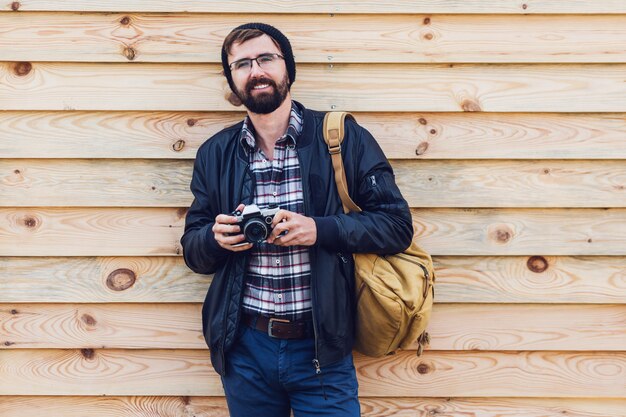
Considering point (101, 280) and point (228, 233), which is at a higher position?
point (228, 233)

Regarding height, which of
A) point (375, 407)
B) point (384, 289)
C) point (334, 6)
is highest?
point (334, 6)

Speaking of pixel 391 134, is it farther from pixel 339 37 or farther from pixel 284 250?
pixel 284 250

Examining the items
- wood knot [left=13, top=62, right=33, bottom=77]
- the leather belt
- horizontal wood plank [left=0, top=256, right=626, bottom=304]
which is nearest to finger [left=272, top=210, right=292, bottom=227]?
the leather belt

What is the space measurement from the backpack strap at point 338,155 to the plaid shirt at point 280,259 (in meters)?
0.13

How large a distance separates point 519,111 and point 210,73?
137 centimetres

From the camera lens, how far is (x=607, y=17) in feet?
8.36

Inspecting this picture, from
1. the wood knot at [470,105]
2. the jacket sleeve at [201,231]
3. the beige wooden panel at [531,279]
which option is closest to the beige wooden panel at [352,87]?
the wood knot at [470,105]

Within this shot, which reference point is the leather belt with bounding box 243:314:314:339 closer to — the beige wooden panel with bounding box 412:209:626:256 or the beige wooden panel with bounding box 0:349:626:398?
the beige wooden panel with bounding box 0:349:626:398

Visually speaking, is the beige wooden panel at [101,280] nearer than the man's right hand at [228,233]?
No

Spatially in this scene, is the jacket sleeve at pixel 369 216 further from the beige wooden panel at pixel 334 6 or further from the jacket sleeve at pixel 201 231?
the beige wooden panel at pixel 334 6

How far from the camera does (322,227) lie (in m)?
2.14

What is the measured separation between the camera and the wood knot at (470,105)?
2.59 meters

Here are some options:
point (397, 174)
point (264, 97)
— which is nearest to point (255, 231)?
point (264, 97)

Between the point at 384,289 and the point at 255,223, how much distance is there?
561 mm
